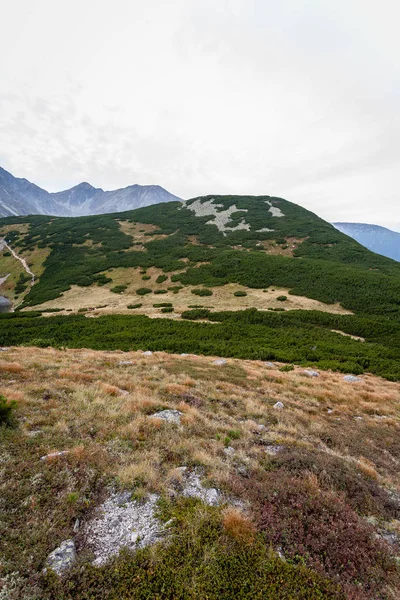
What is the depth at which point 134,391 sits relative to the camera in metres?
10.6

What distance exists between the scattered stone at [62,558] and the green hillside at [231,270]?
54.2 feet

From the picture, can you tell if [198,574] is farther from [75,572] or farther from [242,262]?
[242,262]

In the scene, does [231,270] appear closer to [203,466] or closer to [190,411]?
[190,411]

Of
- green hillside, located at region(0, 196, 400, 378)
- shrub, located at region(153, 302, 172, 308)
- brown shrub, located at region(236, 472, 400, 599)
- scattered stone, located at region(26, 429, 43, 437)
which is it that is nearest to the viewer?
brown shrub, located at region(236, 472, 400, 599)

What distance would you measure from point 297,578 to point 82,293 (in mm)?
44879

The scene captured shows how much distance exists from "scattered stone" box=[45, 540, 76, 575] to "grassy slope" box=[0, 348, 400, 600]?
122mm

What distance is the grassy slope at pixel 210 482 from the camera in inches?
148

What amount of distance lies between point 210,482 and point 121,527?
6.49 ft

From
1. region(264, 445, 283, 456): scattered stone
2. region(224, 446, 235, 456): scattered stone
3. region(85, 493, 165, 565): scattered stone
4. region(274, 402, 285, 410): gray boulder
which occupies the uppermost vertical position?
region(85, 493, 165, 565): scattered stone

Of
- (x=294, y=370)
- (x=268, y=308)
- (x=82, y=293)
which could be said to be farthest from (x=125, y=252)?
(x=294, y=370)

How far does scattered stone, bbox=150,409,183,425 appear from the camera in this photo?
830cm

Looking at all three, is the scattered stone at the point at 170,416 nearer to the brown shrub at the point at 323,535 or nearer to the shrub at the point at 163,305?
the brown shrub at the point at 323,535

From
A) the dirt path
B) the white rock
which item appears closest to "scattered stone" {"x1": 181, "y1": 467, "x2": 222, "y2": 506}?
the white rock

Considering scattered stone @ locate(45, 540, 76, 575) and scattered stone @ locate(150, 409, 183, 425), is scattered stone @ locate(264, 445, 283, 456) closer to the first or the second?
scattered stone @ locate(150, 409, 183, 425)
